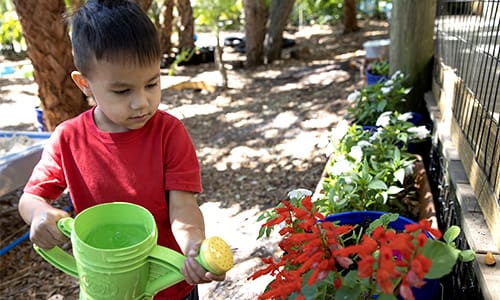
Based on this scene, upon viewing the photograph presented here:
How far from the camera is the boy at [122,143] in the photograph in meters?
1.30

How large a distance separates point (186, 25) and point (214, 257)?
9266 mm

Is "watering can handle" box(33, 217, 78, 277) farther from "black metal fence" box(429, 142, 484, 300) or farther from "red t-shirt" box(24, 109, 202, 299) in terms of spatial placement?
"black metal fence" box(429, 142, 484, 300)

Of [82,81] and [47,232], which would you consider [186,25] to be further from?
[47,232]

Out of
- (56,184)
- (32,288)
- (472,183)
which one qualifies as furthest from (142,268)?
(32,288)

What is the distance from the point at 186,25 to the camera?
31.9 feet

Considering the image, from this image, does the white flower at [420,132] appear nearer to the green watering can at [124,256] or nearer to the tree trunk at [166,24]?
the green watering can at [124,256]

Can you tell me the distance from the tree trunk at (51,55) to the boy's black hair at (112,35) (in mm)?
2551

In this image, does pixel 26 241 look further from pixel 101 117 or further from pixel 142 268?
pixel 142 268

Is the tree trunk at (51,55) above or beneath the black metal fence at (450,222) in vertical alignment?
above

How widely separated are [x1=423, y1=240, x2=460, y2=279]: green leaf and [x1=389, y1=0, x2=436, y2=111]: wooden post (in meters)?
3.12

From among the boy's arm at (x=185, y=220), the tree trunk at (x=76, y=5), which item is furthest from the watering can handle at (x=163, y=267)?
the tree trunk at (x=76, y=5)

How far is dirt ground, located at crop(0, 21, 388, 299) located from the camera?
3.04 m

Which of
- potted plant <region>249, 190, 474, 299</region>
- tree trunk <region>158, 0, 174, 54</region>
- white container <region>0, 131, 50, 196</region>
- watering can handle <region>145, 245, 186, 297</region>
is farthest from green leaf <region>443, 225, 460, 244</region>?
tree trunk <region>158, 0, 174, 54</region>

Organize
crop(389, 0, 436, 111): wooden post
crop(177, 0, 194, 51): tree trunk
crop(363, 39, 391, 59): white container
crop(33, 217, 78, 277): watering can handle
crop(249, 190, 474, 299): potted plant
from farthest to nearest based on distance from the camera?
crop(177, 0, 194, 51): tree trunk < crop(363, 39, 391, 59): white container < crop(389, 0, 436, 111): wooden post < crop(33, 217, 78, 277): watering can handle < crop(249, 190, 474, 299): potted plant
